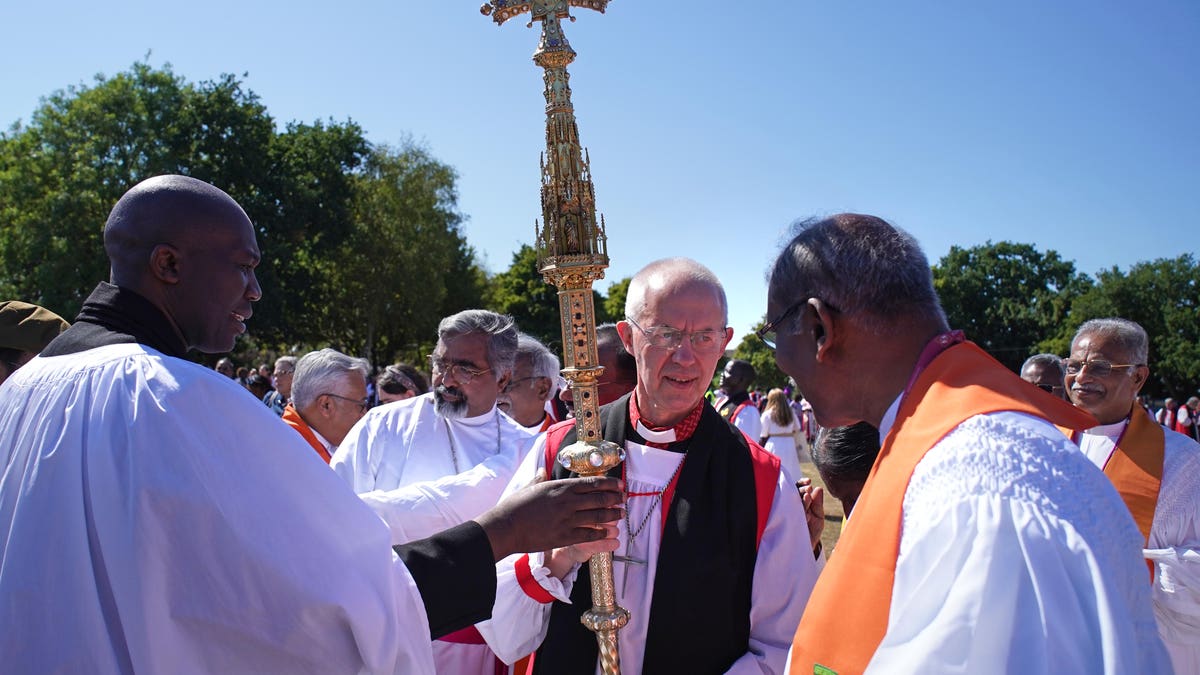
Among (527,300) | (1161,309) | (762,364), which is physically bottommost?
(762,364)

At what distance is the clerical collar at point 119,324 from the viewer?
2.28 meters

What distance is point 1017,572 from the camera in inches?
59.5

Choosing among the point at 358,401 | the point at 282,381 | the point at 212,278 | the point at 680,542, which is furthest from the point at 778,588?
the point at 282,381

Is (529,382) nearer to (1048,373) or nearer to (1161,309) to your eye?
(1048,373)

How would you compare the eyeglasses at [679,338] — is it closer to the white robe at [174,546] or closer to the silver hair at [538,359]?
the white robe at [174,546]

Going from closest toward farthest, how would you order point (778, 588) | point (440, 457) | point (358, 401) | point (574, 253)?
point (574, 253) → point (778, 588) → point (440, 457) → point (358, 401)

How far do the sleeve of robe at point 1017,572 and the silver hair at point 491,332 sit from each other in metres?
3.30

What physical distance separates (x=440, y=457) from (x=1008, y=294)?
2665 inches

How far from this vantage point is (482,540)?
2.50 m

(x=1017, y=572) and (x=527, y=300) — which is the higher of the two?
(x=527, y=300)

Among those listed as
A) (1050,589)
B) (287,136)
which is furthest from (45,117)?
(1050,589)

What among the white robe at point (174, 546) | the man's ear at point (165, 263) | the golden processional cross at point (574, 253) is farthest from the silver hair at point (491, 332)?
the white robe at point (174, 546)

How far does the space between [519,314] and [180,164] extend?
2611 cm

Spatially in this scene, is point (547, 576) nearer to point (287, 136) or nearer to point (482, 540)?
point (482, 540)
